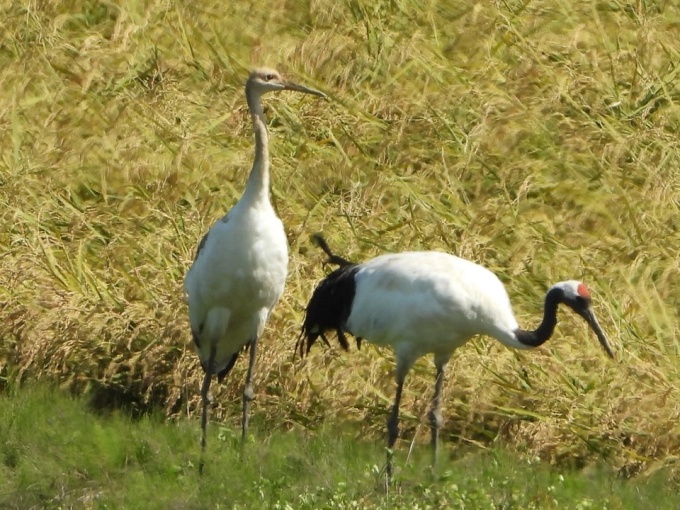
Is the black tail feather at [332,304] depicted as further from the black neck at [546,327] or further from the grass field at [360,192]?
the black neck at [546,327]

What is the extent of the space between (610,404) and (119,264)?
3508 millimetres

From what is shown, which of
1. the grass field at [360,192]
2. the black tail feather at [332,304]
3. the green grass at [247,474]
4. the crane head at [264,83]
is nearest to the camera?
the green grass at [247,474]

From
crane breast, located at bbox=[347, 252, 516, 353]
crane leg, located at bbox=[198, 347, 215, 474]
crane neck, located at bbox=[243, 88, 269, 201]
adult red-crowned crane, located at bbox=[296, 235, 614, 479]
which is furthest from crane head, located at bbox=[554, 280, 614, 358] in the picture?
crane leg, located at bbox=[198, 347, 215, 474]

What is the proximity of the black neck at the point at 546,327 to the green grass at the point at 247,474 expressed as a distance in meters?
0.63

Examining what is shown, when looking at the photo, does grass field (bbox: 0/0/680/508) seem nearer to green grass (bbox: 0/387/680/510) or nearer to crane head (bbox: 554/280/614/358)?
green grass (bbox: 0/387/680/510)

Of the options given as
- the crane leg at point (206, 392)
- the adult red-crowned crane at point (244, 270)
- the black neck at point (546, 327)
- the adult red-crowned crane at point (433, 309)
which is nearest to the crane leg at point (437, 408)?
the adult red-crowned crane at point (433, 309)

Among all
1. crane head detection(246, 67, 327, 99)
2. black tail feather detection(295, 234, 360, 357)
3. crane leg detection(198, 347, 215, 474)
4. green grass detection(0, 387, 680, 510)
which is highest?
crane head detection(246, 67, 327, 99)

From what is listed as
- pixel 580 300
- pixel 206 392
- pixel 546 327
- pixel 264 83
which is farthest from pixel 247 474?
pixel 264 83

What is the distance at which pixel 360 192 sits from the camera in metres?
11.2

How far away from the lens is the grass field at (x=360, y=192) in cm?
910

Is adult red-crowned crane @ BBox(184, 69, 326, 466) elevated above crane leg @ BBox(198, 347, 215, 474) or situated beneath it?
elevated above

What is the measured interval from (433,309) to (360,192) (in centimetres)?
310

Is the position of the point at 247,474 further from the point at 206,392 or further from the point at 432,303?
the point at 432,303

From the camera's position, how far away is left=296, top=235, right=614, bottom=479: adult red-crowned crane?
8.20 meters
